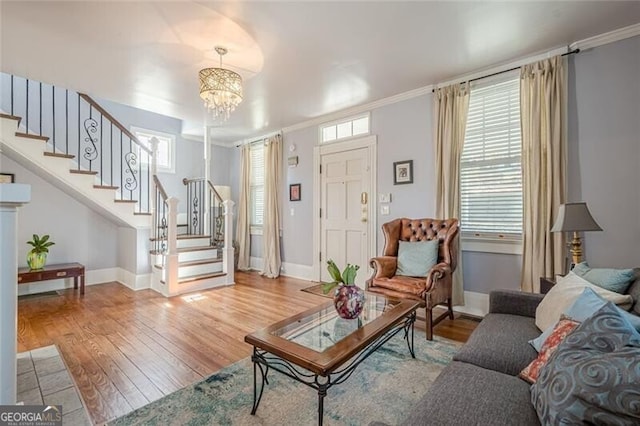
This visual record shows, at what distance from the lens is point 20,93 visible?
4113 mm

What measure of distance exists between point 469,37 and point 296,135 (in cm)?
309

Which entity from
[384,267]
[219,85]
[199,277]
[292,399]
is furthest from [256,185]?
[292,399]

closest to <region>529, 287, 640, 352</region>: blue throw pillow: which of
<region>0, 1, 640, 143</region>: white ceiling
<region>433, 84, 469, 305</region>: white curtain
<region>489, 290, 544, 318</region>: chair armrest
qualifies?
<region>489, 290, 544, 318</region>: chair armrest

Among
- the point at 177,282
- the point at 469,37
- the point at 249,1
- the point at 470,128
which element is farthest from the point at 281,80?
the point at 177,282

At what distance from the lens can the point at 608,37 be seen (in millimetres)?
2564

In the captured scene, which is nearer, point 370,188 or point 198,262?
point 370,188

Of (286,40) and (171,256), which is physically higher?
(286,40)

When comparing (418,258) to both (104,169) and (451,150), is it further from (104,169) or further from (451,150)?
(104,169)

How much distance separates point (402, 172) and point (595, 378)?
3182mm

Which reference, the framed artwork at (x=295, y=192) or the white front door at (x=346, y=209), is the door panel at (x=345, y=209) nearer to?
the white front door at (x=346, y=209)

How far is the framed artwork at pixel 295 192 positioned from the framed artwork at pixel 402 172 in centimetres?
179

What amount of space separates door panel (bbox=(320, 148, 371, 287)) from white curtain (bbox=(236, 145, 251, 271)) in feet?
5.93

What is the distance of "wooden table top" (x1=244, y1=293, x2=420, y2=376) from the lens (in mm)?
1362

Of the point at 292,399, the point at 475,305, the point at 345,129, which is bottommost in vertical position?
the point at 292,399
